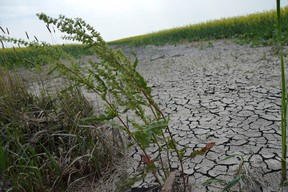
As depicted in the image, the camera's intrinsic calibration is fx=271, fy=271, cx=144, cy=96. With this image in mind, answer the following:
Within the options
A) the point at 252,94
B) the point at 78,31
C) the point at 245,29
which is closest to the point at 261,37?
the point at 245,29

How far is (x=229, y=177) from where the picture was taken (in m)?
1.71

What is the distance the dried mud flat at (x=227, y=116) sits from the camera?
5.84ft

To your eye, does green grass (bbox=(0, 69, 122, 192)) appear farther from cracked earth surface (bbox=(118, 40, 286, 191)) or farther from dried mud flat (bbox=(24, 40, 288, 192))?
cracked earth surface (bbox=(118, 40, 286, 191))

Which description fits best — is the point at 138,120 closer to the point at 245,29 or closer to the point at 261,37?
the point at 261,37

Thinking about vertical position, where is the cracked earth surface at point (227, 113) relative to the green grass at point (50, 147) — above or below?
below

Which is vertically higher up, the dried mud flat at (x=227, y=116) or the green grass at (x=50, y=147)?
the green grass at (x=50, y=147)

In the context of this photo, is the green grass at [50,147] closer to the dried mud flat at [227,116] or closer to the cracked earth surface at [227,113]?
the dried mud flat at [227,116]

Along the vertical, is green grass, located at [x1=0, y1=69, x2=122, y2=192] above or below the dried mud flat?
above

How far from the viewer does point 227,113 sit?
2.73 m

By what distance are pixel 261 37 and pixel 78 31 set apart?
7005 millimetres

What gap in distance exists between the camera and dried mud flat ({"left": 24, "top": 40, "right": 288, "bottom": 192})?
178 cm

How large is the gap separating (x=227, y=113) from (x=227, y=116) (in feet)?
0.25

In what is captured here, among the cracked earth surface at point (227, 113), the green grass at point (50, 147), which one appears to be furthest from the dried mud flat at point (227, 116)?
the green grass at point (50, 147)

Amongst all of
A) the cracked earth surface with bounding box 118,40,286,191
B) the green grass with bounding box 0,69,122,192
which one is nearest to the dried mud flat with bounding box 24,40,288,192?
the cracked earth surface with bounding box 118,40,286,191
